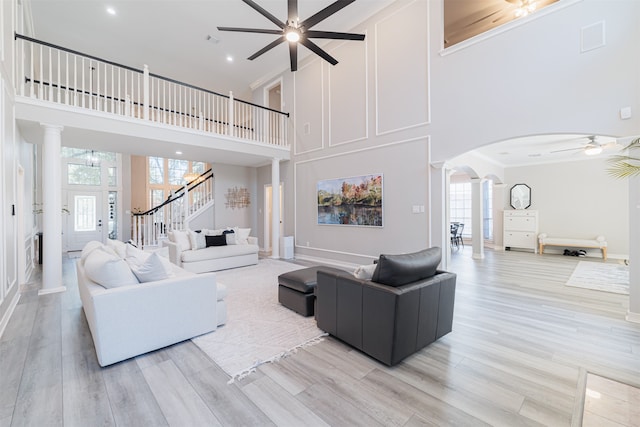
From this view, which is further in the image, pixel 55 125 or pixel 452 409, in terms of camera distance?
pixel 55 125

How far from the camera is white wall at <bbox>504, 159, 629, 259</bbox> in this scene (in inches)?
272

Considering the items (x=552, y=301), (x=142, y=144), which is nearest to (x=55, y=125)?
(x=142, y=144)

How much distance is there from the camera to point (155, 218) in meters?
7.78

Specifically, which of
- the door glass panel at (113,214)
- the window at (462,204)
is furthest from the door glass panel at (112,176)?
the window at (462,204)

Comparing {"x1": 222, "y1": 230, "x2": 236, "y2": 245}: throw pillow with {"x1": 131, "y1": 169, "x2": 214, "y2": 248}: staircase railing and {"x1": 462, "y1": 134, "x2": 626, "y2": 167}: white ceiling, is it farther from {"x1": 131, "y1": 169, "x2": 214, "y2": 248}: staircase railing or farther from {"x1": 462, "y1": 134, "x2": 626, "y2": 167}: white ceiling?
{"x1": 462, "y1": 134, "x2": 626, "y2": 167}: white ceiling

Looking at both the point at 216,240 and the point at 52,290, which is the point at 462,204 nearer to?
the point at 216,240

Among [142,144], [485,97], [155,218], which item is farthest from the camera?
[155,218]

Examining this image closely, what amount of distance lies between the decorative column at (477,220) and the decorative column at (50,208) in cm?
853

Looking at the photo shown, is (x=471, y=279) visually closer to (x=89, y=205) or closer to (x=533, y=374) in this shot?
(x=533, y=374)

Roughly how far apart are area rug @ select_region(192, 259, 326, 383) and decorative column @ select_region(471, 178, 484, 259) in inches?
217

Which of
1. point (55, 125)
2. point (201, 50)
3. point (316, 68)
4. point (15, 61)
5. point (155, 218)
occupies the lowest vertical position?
point (155, 218)

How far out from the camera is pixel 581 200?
7363 millimetres

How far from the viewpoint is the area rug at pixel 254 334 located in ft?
7.57

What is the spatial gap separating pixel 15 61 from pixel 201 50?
362 centimetres
